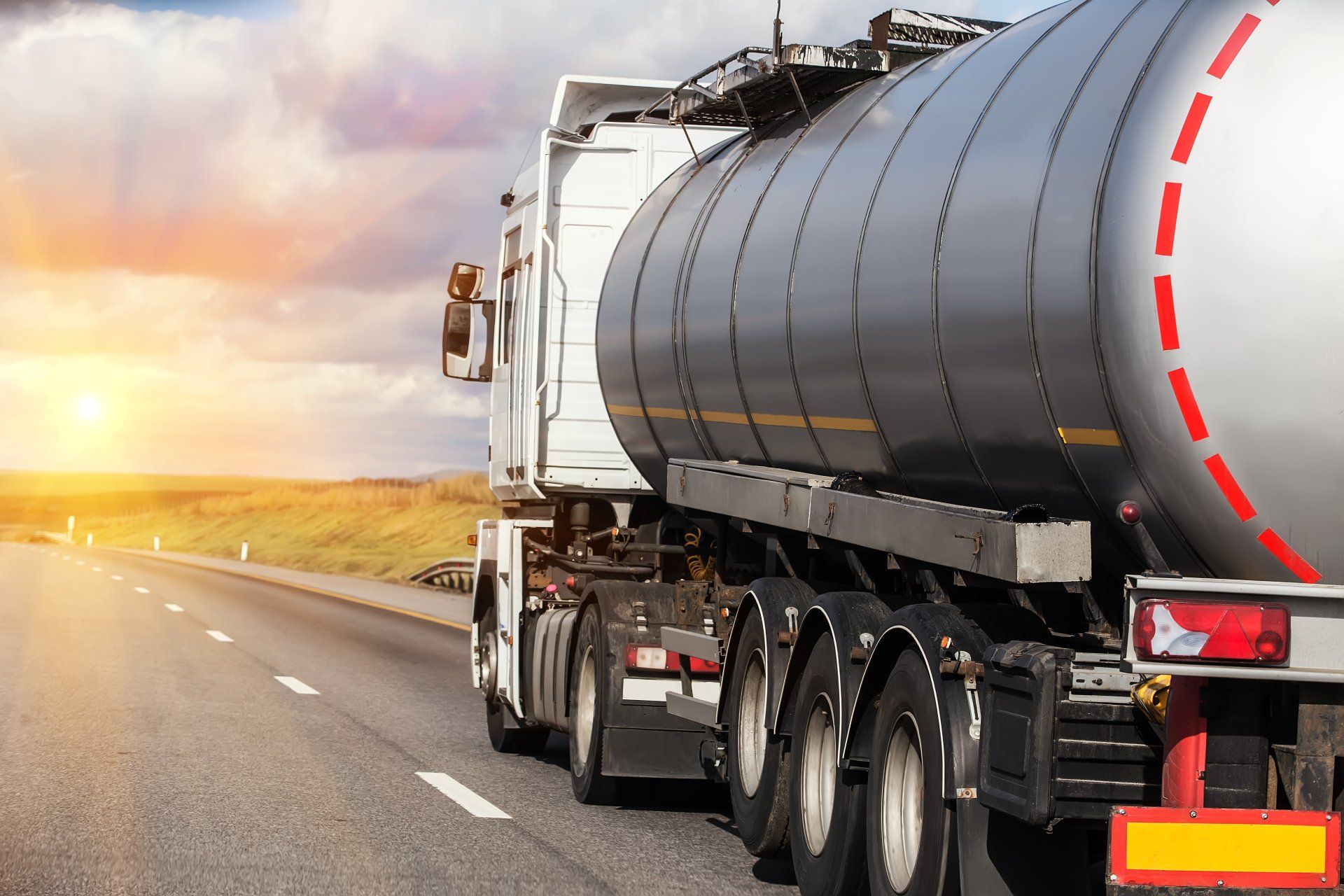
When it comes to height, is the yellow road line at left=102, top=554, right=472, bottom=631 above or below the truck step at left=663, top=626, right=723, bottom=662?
below

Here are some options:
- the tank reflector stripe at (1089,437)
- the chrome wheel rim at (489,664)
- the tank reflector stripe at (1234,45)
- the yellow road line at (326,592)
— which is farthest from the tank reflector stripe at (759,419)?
the yellow road line at (326,592)

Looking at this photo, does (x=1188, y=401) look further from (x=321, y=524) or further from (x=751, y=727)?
(x=321, y=524)

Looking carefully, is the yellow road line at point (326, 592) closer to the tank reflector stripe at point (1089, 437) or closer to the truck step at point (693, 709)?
the truck step at point (693, 709)

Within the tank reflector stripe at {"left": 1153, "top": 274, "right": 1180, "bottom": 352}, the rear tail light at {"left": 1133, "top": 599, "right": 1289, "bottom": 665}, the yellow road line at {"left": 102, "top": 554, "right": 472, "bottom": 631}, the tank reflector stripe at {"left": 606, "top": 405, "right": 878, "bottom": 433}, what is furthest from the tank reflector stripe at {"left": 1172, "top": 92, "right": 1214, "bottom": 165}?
the yellow road line at {"left": 102, "top": 554, "right": 472, "bottom": 631}

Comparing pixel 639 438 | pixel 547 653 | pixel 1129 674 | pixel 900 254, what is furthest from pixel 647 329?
pixel 1129 674

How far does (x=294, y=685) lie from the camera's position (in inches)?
621

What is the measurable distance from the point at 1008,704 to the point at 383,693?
1071 centimetres

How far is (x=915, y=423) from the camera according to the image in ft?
20.9

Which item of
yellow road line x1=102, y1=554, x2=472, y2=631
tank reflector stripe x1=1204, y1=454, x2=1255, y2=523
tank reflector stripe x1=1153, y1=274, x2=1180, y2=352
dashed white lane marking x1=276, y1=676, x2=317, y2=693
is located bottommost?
yellow road line x1=102, y1=554, x2=472, y2=631

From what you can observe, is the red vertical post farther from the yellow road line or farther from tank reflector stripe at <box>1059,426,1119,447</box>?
the yellow road line

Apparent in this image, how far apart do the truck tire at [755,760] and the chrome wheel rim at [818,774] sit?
0.36 metres

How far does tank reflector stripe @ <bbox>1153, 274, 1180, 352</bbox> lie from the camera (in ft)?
16.0

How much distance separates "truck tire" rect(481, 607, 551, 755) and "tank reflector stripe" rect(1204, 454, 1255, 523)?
7.27 metres

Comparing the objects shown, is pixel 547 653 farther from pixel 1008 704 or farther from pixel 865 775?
pixel 1008 704
